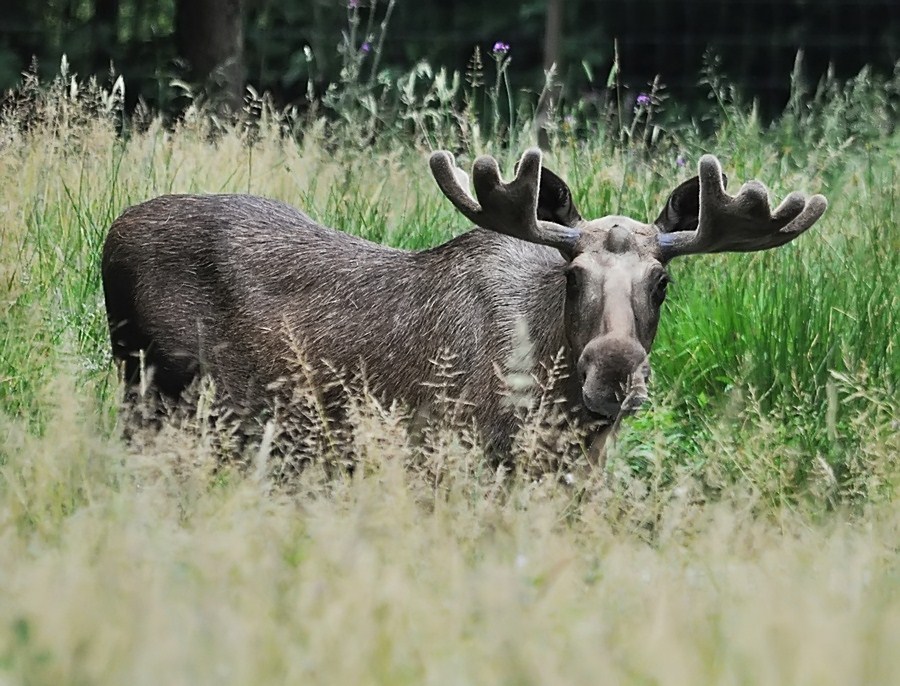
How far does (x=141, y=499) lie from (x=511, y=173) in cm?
451

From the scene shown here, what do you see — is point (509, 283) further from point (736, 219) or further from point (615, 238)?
point (736, 219)

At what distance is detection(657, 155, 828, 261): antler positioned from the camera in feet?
17.0

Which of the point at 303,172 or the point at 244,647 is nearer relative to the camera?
the point at 244,647

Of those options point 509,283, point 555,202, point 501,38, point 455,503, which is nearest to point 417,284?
point 509,283

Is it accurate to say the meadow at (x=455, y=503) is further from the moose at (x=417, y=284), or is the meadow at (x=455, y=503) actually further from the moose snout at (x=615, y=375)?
the moose at (x=417, y=284)

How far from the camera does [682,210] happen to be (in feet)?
18.0

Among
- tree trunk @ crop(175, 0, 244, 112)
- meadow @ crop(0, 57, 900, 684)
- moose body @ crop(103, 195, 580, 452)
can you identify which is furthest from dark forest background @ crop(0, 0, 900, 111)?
moose body @ crop(103, 195, 580, 452)

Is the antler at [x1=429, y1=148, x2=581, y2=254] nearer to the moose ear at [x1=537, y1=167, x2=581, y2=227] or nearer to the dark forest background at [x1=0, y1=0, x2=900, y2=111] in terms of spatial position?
the moose ear at [x1=537, y1=167, x2=581, y2=227]

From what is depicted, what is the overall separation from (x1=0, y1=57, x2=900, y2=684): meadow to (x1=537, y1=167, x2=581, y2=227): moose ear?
2.58 feet

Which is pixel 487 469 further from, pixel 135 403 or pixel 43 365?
pixel 43 365

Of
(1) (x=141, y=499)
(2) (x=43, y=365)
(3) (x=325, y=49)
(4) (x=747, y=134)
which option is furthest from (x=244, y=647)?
(3) (x=325, y=49)

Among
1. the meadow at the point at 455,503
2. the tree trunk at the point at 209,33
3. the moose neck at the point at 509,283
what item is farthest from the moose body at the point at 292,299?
the tree trunk at the point at 209,33

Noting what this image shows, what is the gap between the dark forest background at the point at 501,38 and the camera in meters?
15.3

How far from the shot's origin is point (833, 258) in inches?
269
